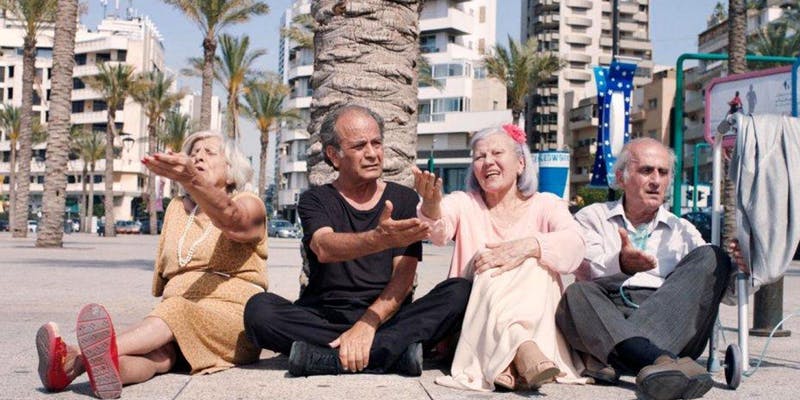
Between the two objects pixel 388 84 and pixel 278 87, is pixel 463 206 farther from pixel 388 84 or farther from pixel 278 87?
pixel 278 87

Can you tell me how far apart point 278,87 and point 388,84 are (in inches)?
2333

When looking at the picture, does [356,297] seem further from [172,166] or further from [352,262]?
[172,166]

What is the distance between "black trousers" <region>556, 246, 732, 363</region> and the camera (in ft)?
16.1

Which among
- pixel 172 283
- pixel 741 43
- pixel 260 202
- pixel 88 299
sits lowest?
pixel 88 299

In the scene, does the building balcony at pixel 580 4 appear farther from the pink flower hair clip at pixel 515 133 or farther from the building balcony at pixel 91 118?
the pink flower hair clip at pixel 515 133

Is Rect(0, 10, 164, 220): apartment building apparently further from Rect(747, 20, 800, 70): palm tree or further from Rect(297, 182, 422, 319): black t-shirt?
Rect(297, 182, 422, 319): black t-shirt

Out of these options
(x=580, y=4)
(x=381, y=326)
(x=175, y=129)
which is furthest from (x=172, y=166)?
(x=580, y=4)

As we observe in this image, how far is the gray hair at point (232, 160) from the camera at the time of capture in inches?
209

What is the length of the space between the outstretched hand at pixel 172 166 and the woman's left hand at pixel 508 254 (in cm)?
147

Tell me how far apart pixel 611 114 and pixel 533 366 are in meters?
10.6

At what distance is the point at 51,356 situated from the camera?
4410 millimetres

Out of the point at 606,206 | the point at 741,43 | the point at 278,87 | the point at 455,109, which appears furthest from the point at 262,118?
the point at 606,206

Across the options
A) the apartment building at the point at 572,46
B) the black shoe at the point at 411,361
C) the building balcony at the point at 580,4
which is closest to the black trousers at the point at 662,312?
the black shoe at the point at 411,361

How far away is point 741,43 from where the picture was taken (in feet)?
70.1
